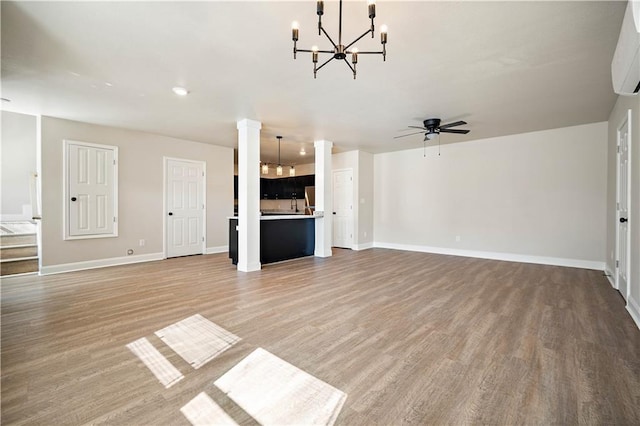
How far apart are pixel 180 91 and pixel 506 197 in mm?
6305

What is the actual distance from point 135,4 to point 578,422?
3829 mm

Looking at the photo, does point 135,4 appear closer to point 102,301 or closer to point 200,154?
point 102,301

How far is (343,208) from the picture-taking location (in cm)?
760

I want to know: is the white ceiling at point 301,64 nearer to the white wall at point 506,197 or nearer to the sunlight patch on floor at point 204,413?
the white wall at point 506,197

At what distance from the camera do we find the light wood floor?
1.55 m

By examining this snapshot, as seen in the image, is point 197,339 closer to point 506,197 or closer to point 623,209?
point 623,209

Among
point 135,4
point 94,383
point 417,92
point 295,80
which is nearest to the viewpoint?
point 94,383

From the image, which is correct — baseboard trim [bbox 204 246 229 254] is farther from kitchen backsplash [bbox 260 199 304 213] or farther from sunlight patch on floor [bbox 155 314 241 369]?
sunlight patch on floor [bbox 155 314 241 369]

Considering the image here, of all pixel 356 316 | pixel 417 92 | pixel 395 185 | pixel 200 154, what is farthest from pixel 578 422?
pixel 200 154

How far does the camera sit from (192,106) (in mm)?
4148

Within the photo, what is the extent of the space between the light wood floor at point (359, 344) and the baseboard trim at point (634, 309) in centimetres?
8

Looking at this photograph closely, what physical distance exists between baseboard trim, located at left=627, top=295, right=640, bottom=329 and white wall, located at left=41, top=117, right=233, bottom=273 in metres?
6.95

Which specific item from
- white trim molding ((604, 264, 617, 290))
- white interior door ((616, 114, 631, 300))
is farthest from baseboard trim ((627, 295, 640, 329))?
white trim molding ((604, 264, 617, 290))

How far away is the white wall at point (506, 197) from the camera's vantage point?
507 cm
